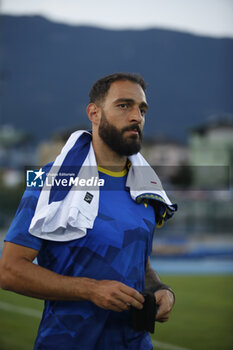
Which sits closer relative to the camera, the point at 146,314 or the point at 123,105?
the point at 146,314

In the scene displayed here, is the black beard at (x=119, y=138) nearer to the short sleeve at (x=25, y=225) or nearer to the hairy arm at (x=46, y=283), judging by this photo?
the short sleeve at (x=25, y=225)

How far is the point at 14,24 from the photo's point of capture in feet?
142

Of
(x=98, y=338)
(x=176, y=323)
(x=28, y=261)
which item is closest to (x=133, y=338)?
(x=98, y=338)

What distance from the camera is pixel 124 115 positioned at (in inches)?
64.0

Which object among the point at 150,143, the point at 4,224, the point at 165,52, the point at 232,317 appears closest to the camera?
the point at 232,317

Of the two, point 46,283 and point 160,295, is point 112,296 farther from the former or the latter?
point 160,295

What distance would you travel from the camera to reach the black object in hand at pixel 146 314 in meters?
1.52

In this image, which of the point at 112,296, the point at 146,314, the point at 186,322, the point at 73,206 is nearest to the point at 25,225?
the point at 73,206

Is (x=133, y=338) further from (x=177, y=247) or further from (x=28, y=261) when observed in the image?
(x=177, y=247)

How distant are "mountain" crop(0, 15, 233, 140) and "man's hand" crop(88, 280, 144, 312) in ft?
151

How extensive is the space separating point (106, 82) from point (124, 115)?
12 centimetres

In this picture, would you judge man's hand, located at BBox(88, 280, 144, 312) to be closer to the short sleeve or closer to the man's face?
the short sleeve

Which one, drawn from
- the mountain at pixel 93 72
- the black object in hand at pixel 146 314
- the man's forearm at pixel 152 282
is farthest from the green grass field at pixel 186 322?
the mountain at pixel 93 72

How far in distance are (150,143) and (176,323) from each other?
1483 inches
